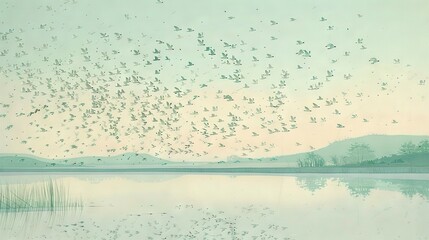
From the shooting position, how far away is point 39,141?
537cm

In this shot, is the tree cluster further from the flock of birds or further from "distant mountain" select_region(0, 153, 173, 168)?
"distant mountain" select_region(0, 153, 173, 168)

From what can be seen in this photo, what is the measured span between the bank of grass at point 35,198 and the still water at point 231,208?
0.05 metres

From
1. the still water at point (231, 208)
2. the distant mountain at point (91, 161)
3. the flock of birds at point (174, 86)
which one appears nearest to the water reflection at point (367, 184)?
the still water at point (231, 208)

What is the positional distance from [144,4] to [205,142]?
0.98 meters

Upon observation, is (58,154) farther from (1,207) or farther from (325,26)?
(325,26)

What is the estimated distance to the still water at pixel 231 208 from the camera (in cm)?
499

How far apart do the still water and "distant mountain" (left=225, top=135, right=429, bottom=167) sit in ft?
0.40

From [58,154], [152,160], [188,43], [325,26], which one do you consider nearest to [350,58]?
[325,26]

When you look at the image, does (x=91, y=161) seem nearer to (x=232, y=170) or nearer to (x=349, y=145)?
(x=232, y=170)

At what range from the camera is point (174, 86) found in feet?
17.9

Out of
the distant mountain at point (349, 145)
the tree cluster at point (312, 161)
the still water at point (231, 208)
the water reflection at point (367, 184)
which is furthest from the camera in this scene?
the water reflection at point (367, 184)

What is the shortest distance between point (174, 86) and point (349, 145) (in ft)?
3.91

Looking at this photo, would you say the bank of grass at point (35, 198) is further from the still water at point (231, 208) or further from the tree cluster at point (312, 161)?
the tree cluster at point (312, 161)

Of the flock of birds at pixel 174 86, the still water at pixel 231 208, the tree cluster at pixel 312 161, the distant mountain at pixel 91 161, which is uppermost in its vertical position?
the flock of birds at pixel 174 86
